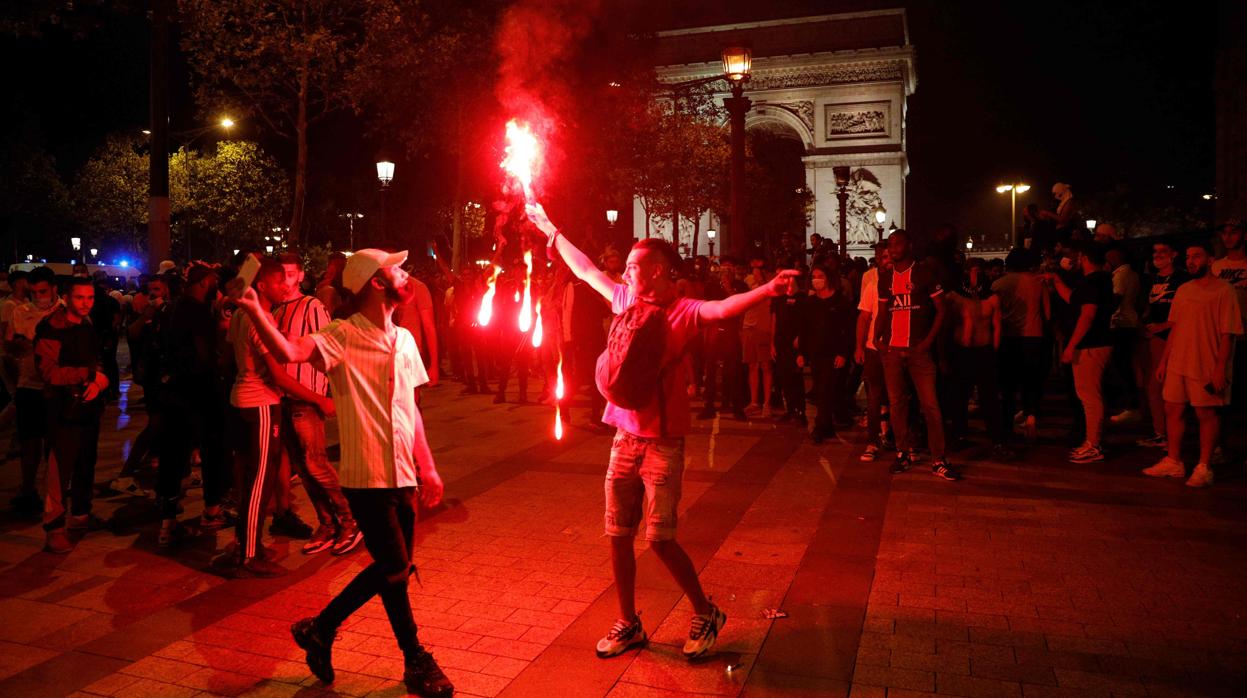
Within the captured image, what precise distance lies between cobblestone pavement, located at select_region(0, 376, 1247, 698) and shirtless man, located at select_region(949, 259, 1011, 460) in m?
1.00

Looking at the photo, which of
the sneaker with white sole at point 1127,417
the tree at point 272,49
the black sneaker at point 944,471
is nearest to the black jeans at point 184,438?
the black sneaker at point 944,471

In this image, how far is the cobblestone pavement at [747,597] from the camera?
427cm

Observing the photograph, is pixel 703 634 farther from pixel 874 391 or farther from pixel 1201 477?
pixel 1201 477

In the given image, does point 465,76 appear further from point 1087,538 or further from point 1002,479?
point 1087,538

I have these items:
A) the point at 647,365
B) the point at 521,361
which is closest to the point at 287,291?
the point at 647,365

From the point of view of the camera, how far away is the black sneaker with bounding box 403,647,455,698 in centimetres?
402

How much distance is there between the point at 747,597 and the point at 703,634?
930mm

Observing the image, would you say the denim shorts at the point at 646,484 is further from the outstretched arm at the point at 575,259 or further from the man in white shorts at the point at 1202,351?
the man in white shorts at the point at 1202,351

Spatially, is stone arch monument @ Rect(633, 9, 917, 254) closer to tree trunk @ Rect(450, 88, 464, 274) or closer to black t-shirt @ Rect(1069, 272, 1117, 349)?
tree trunk @ Rect(450, 88, 464, 274)

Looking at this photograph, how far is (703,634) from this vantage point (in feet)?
14.6

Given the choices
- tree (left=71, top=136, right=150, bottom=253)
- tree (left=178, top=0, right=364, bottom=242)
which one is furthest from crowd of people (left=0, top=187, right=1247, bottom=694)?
tree (left=71, top=136, right=150, bottom=253)

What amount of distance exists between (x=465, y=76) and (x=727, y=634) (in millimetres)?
18760

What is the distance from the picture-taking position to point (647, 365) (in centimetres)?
436

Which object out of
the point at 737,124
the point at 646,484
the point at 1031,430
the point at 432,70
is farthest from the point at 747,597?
the point at 432,70
